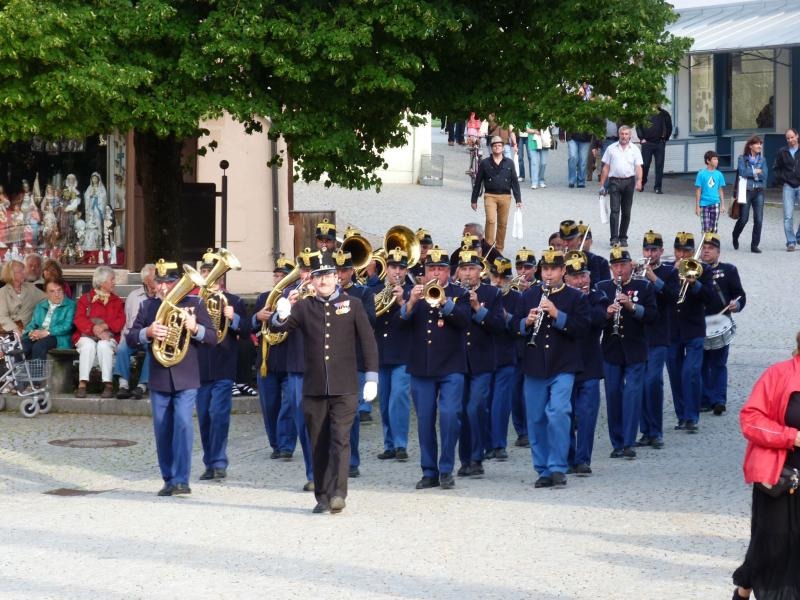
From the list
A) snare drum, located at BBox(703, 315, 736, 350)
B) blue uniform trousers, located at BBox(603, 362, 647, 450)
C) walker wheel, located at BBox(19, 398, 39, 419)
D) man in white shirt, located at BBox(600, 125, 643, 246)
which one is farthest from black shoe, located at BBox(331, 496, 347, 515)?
man in white shirt, located at BBox(600, 125, 643, 246)

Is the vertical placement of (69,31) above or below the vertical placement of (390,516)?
above

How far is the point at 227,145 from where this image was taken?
26.6 m

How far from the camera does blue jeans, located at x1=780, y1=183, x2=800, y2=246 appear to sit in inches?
1059

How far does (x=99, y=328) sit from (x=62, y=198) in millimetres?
5456

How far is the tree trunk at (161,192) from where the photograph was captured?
62.5ft

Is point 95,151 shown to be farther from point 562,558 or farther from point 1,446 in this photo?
point 562,558

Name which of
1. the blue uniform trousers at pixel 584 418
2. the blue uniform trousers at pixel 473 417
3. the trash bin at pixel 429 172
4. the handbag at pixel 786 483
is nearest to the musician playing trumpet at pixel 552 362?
the blue uniform trousers at pixel 584 418

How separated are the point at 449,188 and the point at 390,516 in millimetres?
24336

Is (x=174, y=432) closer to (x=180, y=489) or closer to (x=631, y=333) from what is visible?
(x=180, y=489)

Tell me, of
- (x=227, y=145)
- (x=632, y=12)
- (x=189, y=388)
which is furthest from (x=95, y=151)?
(x=189, y=388)

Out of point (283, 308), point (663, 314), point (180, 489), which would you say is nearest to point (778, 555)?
point (283, 308)

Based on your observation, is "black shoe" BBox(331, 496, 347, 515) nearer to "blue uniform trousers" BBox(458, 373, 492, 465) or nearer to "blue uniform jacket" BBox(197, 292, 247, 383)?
"blue uniform trousers" BBox(458, 373, 492, 465)

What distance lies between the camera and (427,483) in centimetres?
1330

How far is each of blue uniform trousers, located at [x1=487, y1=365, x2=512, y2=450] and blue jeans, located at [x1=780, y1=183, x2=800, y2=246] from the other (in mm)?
13061
